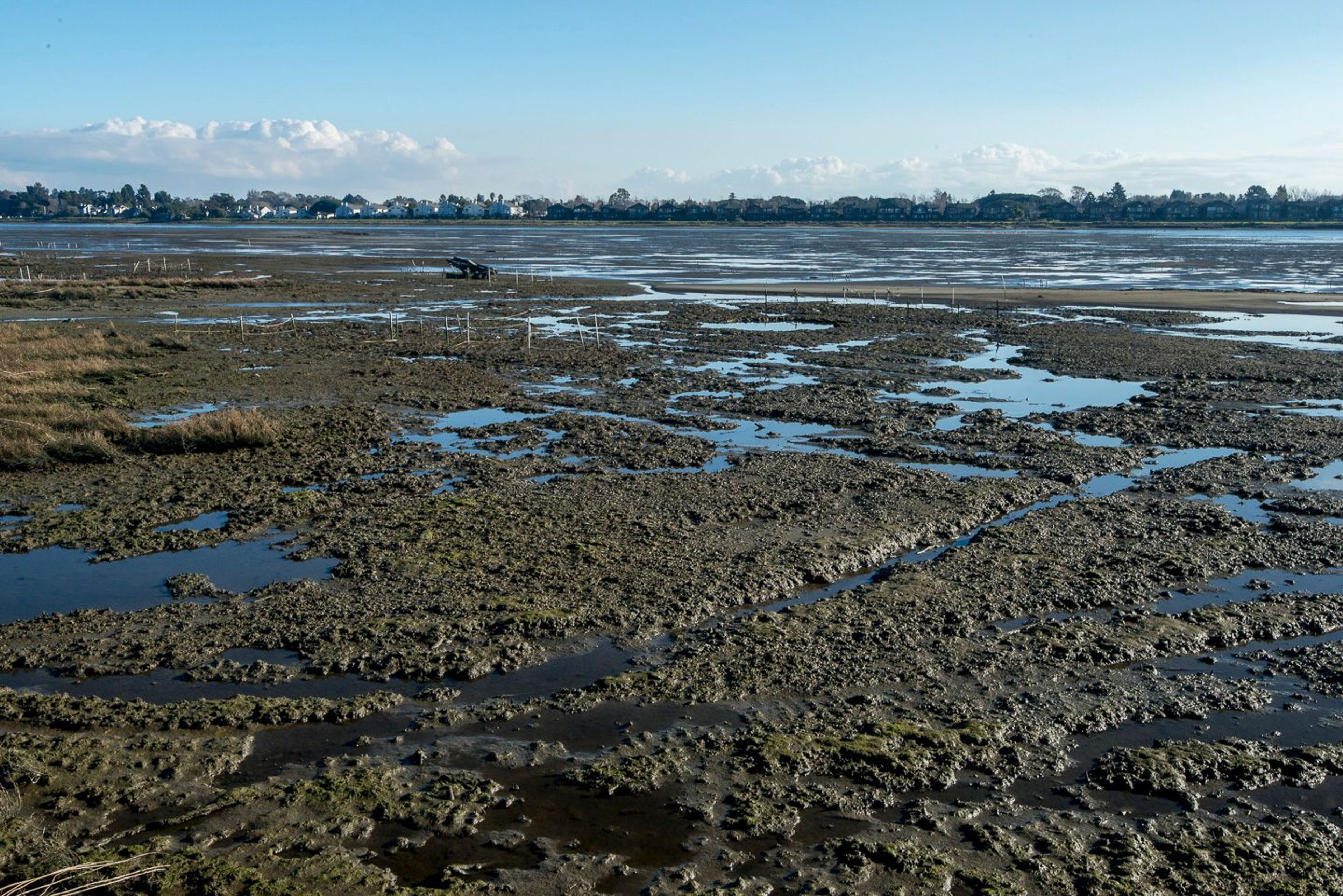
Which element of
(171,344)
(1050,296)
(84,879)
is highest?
(1050,296)

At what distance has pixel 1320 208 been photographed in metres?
196

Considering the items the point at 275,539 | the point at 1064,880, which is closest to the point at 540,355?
the point at 275,539

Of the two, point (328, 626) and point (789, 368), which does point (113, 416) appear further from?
point (789, 368)

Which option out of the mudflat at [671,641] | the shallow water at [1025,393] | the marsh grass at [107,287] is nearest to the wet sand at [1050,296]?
the shallow water at [1025,393]

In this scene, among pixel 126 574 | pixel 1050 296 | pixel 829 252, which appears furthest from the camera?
pixel 829 252

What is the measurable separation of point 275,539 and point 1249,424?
17.0m

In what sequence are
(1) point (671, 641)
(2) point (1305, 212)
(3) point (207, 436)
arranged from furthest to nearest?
1. (2) point (1305, 212)
2. (3) point (207, 436)
3. (1) point (671, 641)

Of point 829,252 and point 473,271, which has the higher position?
point 829,252

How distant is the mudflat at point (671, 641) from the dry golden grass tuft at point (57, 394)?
0.44 ft

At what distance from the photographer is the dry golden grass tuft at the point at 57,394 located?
16.5 meters

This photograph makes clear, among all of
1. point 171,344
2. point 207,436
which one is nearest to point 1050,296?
point 171,344

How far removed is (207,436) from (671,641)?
10.4m

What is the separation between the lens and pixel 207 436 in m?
17.2

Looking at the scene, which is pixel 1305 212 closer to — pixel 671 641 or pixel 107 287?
pixel 107 287
